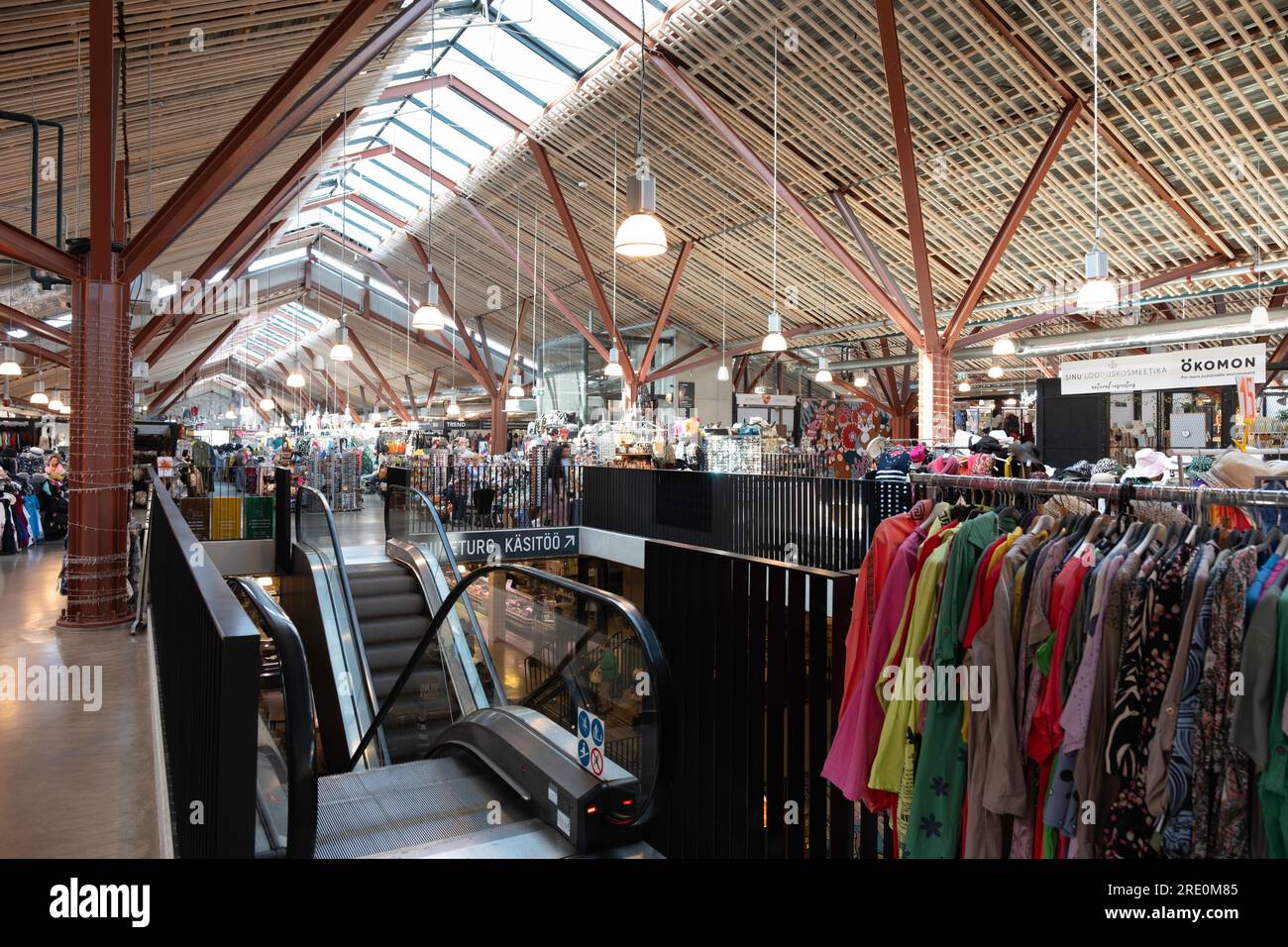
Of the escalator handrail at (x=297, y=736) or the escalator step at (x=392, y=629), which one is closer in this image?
the escalator handrail at (x=297, y=736)

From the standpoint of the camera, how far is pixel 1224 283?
1298 cm

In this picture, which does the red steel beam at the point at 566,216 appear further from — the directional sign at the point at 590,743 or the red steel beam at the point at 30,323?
the directional sign at the point at 590,743

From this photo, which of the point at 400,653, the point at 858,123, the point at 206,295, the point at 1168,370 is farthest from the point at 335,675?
the point at 206,295

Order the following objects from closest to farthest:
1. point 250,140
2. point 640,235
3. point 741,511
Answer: point 640,235 → point 250,140 → point 741,511

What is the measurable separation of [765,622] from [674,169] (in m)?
13.5

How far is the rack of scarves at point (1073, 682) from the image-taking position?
6.21ft

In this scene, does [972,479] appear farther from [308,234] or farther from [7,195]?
[308,234]

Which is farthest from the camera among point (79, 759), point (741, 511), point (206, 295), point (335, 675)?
point (206, 295)

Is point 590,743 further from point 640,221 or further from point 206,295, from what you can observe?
point 206,295

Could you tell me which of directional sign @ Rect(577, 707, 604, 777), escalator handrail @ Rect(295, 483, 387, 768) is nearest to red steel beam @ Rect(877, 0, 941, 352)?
escalator handrail @ Rect(295, 483, 387, 768)

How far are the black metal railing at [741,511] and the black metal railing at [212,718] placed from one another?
206 inches

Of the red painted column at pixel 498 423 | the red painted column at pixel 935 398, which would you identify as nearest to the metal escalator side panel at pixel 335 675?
the red painted column at pixel 935 398

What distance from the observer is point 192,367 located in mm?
29047

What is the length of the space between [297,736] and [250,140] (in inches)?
286
